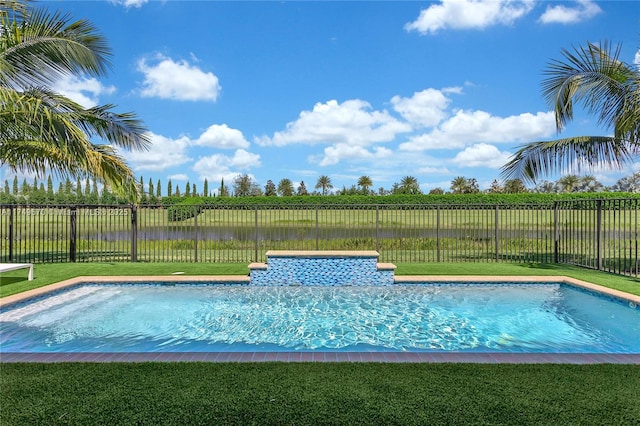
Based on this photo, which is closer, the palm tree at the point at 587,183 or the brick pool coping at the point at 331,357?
the brick pool coping at the point at 331,357

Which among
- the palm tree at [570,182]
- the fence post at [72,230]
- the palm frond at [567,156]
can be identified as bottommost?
the fence post at [72,230]

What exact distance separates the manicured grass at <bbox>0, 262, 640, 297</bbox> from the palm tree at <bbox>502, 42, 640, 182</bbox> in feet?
10.4

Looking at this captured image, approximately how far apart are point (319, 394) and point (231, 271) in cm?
709

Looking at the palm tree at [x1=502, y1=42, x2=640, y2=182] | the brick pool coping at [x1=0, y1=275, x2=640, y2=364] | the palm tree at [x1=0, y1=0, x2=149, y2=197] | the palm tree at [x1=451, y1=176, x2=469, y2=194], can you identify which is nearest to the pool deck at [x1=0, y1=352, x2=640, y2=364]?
the brick pool coping at [x1=0, y1=275, x2=640, y2=364]

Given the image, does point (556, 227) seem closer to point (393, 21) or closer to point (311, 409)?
point (393, 21)

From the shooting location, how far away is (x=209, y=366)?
Result: 12.1ft

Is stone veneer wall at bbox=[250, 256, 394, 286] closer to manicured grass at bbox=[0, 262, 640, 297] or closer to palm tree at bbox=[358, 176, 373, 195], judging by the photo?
manicured grass at bbox=[0, 262, 640, 297]

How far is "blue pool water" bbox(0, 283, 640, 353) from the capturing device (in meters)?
5.31

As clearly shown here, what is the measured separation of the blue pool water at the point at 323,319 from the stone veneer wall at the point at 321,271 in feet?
1.07

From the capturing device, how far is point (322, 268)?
9.45 metres

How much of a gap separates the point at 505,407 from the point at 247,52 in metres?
12.6

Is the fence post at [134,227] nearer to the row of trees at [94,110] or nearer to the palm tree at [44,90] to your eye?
the row of trees at [94,110]

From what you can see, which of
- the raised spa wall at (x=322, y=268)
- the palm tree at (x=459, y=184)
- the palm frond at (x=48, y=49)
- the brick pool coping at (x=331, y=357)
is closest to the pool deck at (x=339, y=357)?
the brick pool coping at (x=331, y=357)

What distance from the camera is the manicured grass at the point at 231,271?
8500 millimetres
